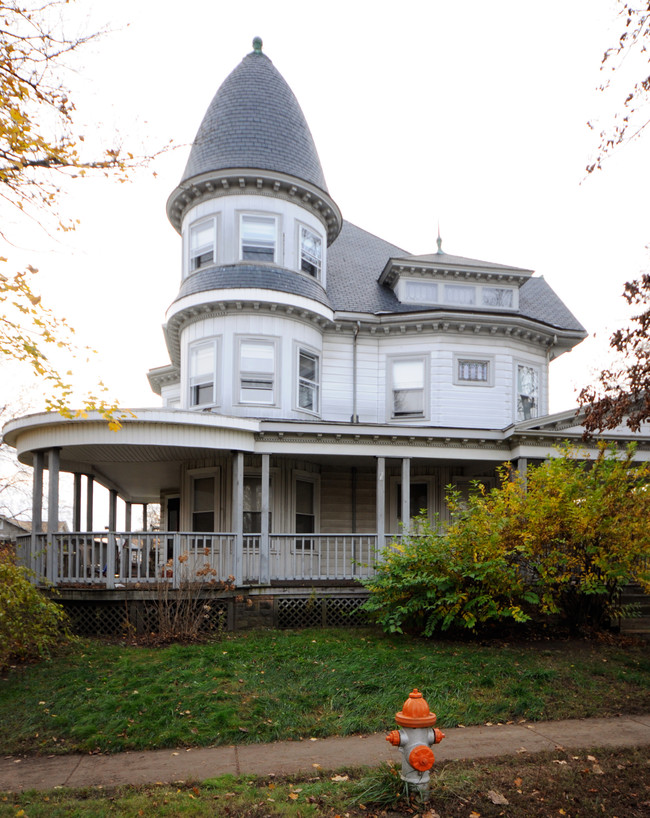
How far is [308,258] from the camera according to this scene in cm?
1866

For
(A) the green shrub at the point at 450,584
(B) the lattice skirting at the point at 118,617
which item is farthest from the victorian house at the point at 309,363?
(A) the green shrub at the point at 450,584

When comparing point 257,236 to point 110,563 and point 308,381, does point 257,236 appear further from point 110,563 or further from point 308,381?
point 110,563

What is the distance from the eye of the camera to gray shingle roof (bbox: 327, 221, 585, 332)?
63.8 feet

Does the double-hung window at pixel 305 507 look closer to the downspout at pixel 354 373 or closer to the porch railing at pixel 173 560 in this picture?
the porch railing at pixel 173 560

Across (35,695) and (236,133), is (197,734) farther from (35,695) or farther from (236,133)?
(236,133)

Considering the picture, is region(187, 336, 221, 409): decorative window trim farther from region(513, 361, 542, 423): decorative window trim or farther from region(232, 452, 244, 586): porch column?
region(513, 361, 542, 423): decorative window trim

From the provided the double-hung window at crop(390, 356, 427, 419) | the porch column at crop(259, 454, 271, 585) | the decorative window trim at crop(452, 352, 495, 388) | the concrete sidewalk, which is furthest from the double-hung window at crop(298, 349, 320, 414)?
the concrete sidewalk

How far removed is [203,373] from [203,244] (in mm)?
3410

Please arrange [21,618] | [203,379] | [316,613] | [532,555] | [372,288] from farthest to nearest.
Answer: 1. [372,288]
2. [203,379]
3. [316,613]
4. [532,555]
5. [21,618]

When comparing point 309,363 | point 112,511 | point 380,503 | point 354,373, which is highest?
point 309,363

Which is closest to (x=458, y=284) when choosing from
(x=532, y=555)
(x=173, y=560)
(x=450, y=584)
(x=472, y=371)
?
(x=472, y=371)

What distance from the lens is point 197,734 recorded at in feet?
25.2

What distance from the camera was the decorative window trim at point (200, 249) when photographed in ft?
59.2

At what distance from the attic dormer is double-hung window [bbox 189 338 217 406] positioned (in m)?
5.61
